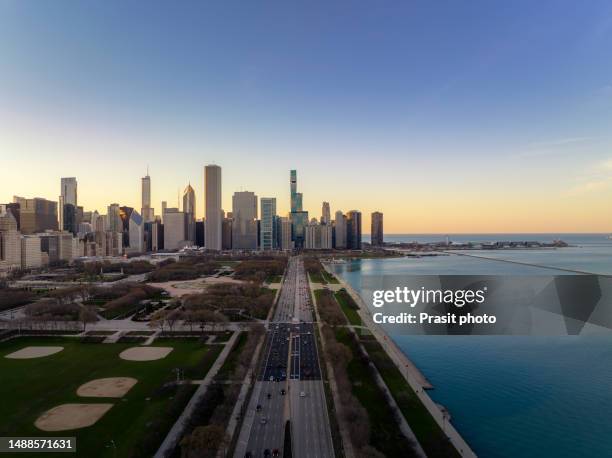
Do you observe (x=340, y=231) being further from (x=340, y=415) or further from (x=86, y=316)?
(x=340, y=415)

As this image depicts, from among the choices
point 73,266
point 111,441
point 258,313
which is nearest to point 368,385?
point 111,441

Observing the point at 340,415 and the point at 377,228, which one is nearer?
the point at 340,415

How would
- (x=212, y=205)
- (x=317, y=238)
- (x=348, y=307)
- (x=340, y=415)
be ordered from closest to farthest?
1. (x=340, y=415)
2. (x=348, y=307)
3. (x=212, y=205)
4. (x=317, y=238)

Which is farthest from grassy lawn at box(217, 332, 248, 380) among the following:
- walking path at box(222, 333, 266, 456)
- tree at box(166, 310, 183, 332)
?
tree at box(166, 310, 183, 332)

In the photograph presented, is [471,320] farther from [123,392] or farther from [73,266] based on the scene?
[73,266]

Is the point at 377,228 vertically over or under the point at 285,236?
over

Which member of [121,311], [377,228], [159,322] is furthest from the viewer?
[377,228]

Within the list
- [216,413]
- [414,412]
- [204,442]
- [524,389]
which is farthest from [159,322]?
[524,389]

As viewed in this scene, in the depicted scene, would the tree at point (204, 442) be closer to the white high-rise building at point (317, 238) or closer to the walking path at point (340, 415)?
the walking path at point (340, 415)
